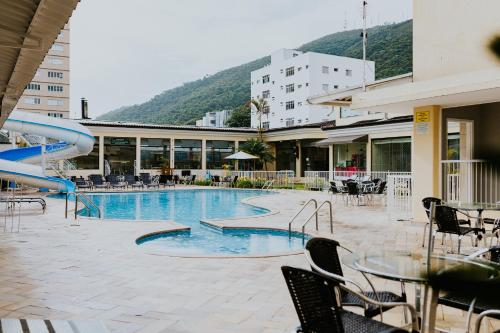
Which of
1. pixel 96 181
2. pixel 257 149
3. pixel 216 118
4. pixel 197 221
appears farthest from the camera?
pixel 216 118

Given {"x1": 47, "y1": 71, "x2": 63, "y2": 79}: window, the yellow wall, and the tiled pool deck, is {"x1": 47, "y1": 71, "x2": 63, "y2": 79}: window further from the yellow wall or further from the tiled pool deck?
the yellow wall

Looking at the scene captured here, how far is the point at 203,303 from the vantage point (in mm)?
4012

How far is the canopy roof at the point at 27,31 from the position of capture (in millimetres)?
3029

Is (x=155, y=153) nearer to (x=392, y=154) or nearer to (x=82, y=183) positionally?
(x=82, y=183)

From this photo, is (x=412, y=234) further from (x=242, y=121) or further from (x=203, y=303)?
(x=242, y=121)

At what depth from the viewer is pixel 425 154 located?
8.87 meters

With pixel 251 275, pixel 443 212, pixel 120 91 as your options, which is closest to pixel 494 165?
pixel 251 275

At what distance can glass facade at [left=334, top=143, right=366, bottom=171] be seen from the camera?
23.9 m

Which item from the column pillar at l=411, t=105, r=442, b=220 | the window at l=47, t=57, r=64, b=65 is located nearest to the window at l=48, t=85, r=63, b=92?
the window at l=47, t=57, r=64, b=65

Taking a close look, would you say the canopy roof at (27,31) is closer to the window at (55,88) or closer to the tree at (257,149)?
the tree at (257,149)

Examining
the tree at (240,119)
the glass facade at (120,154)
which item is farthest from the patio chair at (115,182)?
the tree at (240,119)

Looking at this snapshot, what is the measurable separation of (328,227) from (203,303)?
5.40 meters

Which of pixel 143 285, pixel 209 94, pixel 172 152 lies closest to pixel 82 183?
pixel 172 152

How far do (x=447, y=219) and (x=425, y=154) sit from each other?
361 cm
